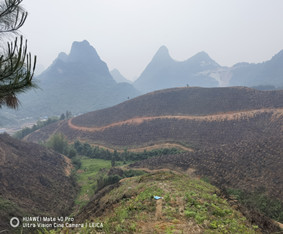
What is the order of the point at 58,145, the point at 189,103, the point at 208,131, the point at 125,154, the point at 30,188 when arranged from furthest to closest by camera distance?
the point at 189,103 → the point at 208,131 → the point at 58,145 → the point at 125,154 → the point at 30,188

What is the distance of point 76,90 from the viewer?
13988 centimetres

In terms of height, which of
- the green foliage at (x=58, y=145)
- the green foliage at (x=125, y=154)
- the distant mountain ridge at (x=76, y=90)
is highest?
the distant mountain ridge at (x=76, y=90)

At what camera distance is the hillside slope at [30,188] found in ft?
41.5

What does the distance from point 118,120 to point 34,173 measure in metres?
31.9

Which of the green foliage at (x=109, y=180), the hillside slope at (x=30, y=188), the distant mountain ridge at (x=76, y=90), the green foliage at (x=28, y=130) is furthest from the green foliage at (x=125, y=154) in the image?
the distant mountain ridge at (x=76, y=90)

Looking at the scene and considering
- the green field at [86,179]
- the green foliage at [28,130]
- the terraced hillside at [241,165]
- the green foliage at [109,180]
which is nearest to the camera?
the terraced hillside at [241,165]

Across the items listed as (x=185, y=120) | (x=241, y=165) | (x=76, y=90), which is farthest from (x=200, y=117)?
(x=76, y=90)

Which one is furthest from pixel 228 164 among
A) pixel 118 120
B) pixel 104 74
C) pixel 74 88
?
pixel 104 74

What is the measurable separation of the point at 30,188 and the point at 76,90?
130931 mm

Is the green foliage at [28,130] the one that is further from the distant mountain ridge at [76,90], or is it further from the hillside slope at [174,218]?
the hillside slope at [174,218]

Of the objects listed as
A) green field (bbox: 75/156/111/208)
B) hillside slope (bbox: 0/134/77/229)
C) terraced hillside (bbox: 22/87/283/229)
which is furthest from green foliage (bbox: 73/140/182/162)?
hillside slope (bbox: 0/134/77/229)

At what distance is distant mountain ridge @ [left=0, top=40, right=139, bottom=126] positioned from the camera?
388 feet

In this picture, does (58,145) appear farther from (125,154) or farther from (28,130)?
(28,130)

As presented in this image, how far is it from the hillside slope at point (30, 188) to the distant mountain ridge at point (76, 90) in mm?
90447
